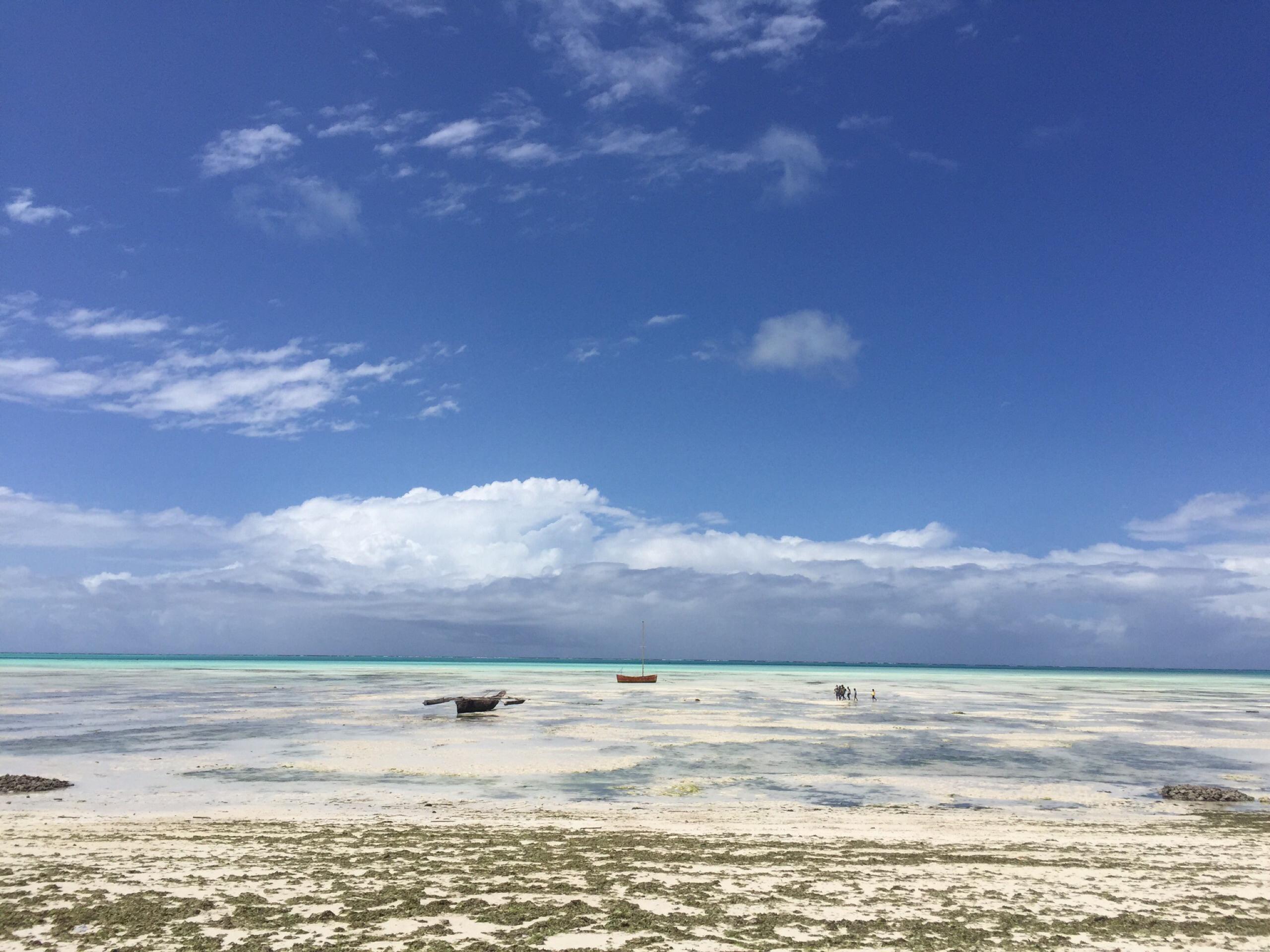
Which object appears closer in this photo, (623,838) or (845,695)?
(623,838)

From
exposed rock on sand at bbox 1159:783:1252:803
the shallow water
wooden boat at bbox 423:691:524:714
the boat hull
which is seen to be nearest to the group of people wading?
the shallow water

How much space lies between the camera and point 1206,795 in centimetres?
2347

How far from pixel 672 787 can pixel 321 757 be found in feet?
46.9

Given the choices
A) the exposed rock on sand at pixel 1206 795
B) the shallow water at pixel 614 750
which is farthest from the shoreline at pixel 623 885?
the exposed rock on sand at pixel 1206 795

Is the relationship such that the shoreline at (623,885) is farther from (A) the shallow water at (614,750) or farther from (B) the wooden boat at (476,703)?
(B) the wooden boat at (476,703)

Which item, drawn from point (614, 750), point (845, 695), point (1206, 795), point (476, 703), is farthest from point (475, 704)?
point (1206, 795)

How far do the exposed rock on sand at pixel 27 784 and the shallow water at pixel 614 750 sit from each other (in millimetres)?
927

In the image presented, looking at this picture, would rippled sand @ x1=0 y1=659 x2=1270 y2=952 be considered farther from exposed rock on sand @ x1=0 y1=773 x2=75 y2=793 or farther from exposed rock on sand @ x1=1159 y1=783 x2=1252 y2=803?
exposed rock on sand @ x1=1159 y1=783 x2=1252 y2=803

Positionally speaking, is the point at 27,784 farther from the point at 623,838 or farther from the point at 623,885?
the point at 623,885

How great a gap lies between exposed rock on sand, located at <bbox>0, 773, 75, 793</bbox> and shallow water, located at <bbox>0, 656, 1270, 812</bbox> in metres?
0.93

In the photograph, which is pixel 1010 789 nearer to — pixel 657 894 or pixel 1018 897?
pixel 1018 897

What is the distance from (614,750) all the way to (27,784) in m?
20.3

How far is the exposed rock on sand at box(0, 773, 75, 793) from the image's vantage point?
2198cm

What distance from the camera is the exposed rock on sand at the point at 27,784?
22.0 m
